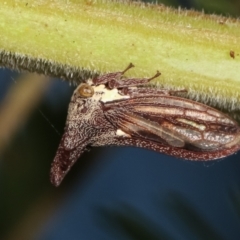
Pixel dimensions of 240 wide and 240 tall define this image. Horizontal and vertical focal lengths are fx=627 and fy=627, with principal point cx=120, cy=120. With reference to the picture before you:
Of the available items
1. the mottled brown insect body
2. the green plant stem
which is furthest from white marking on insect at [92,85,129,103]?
the green plant stem

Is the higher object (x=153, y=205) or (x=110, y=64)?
(x=110, y=64)

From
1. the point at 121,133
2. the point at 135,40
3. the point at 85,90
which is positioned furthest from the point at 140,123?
the point at 135,40

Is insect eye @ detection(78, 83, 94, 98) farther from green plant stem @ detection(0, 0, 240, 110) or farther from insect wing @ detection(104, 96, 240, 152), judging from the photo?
green plant stem @ detection(0, 0, 240, 110)

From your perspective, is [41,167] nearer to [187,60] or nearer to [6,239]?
[6,239]

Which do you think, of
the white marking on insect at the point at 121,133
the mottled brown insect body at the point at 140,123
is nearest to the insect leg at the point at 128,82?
the mottled brown insect body at the point at 140,123

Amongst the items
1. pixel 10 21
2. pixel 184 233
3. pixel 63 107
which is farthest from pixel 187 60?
pixel 63 107
